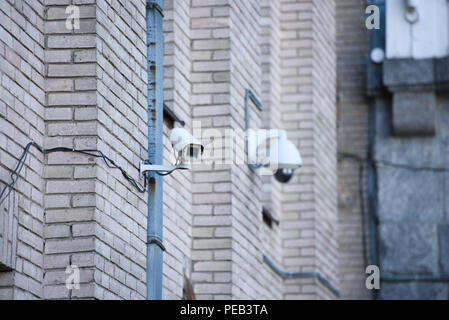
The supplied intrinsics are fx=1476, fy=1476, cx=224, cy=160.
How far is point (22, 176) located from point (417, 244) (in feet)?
34.3

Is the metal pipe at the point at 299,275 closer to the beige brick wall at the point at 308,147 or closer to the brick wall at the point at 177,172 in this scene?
the beige brick wall at the point at 308,147

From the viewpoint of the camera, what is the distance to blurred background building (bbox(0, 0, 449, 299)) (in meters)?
7.85

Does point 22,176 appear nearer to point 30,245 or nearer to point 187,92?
point 30,245

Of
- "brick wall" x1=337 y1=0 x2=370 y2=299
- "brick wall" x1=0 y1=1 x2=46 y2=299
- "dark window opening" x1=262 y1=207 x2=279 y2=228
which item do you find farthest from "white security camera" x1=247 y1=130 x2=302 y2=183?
"brick wall" x1=337 y1=0 x2=370 y2=299

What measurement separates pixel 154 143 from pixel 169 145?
1618 mm

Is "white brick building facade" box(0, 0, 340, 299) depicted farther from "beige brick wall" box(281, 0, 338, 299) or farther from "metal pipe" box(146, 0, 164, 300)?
"metal pipe" box(146, 0, 164, 300)

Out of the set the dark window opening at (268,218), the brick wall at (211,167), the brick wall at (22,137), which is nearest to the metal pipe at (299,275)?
the dark window opening at (268,218)

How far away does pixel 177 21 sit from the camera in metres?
11.4

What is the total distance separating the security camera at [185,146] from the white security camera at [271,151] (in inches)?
123

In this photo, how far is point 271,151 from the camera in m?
12.4

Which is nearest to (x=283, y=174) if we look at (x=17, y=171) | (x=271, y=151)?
(x=271, y=151)

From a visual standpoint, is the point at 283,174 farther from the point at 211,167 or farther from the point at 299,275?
the point at 299,275

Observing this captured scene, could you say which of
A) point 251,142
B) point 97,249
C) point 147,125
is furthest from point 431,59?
point 97,249
